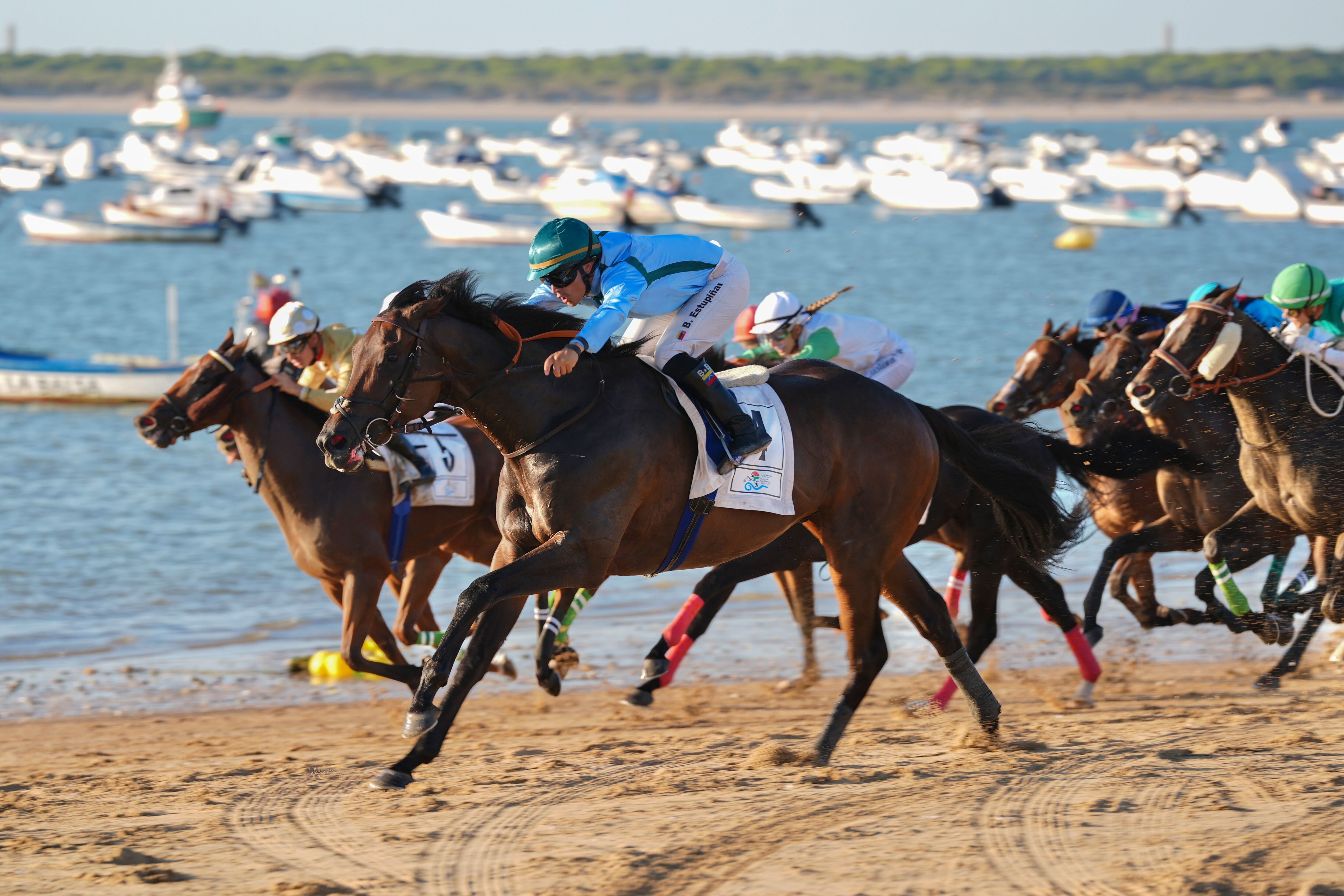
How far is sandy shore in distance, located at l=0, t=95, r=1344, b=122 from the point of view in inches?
7096

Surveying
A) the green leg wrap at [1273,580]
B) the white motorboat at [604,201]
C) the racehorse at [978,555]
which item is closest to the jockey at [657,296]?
the racehorse at [978,555]

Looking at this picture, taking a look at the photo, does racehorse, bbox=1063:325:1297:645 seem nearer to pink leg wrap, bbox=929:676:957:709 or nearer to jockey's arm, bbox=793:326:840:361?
pink leg wrap, bbox=929:676:957:709

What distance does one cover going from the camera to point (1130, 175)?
3364 inches

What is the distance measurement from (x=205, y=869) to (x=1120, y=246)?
160ft

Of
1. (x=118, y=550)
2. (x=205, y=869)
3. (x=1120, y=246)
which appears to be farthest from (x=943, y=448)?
(x=1120, y=246)

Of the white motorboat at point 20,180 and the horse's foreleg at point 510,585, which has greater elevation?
the horse's foreleg at point 510,585

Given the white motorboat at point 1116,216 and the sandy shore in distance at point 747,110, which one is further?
the sandy shore in distance at point 747,110

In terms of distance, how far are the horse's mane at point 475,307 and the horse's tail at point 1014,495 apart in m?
2.01

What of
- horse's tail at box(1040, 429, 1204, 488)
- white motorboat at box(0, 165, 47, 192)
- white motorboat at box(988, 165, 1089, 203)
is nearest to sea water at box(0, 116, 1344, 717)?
horse's tail at box(1040, 429, 1204, 488)

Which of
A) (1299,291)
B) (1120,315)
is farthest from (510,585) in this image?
(1120,315)

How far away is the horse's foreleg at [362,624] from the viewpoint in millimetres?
8188

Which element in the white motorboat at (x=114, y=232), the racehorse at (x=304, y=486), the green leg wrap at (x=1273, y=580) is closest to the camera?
the racehorse at (x=304, y=486)

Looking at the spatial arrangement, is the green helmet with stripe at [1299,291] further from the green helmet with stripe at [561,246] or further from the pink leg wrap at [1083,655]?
the green helmet with stripe at [561,246]

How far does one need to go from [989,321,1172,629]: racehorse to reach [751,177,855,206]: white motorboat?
65257 millimetres
